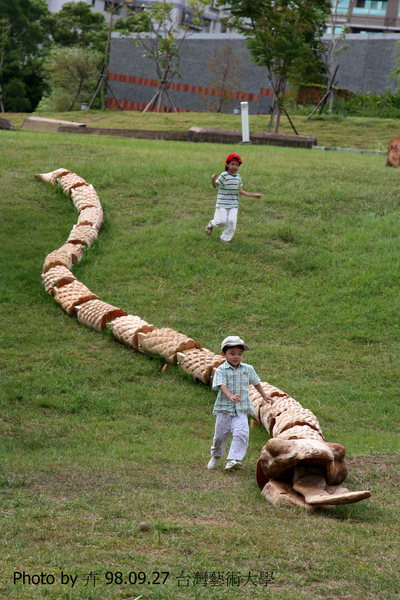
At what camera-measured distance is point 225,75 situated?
3198 cm

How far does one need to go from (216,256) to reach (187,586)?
296 inches

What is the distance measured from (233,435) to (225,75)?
96.6ft

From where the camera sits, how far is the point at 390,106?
25.9 meters

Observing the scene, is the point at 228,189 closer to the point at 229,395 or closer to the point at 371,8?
the point at 229,395

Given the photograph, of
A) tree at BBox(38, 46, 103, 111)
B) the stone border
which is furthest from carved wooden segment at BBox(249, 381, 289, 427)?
tree at BBox(38, 46, 103, 111)

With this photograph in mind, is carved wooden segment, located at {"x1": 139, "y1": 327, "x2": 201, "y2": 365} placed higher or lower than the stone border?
lower

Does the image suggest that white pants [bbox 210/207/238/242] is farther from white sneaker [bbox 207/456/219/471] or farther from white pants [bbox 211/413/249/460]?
white sneaker [bbox 207/456/219/471]

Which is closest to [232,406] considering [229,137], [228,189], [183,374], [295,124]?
[183,374]

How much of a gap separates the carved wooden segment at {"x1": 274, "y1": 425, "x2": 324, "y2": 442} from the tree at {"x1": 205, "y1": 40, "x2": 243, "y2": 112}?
92.8 feet

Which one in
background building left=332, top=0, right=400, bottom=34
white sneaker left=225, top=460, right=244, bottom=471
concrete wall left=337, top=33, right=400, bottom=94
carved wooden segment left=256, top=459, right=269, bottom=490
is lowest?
white sneaker left=225, top=460, right=244, bottom=471

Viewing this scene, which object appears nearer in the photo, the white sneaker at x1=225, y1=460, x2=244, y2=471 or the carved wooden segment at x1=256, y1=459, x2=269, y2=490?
the carved wooden segment at x1=256, y1=459, x2=269, y2=490

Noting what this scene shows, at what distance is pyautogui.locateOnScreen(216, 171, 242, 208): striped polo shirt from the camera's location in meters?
9.89

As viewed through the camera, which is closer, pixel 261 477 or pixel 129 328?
pixel 261 477

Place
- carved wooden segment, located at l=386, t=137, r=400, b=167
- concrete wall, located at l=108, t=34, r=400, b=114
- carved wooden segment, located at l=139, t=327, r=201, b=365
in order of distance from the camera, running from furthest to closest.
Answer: concrete wall, located at l=108, t=34, r=400, b=114 < carved wooden segment, located at l=386, t=137, r=400, b=167 < carved wooden segment, located at l=139, t=327, r=201, b=365
